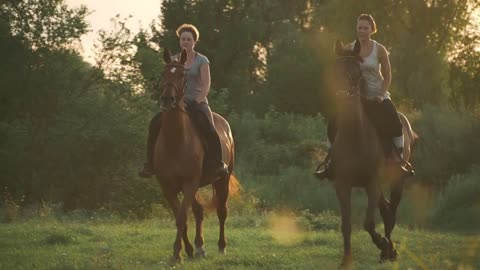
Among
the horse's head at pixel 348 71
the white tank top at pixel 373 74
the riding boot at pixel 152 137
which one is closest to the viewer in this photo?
the horse's head at pixel 348 71

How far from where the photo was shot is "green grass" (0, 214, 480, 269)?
11.7 metres

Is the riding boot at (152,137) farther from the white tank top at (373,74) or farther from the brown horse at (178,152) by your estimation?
the white tank top at (373,74)

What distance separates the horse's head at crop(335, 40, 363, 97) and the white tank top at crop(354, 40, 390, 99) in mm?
676

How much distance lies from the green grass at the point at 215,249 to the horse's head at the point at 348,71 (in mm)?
2062

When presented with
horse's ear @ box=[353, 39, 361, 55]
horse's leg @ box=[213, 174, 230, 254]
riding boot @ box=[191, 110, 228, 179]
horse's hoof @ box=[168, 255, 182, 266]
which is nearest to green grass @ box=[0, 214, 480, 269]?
horse's hoof @ box=[168, 255, 182, 266]

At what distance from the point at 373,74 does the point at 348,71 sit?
45.8 inches

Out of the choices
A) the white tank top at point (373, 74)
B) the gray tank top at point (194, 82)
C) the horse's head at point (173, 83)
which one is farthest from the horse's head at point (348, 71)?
the gray tank top at point (194, 82)

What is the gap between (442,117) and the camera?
1104 inches

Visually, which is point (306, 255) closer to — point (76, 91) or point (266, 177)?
point (76, 91)

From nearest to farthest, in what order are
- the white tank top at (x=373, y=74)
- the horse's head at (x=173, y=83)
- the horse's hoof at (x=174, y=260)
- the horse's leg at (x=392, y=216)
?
the horse's head at (x=173, y=83) < the horse's hoof at (x=174, y=260) < the white tank top at (x=373, y=74) < the horse's leg at (x=392, y=216)

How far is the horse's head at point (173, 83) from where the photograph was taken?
1124cm

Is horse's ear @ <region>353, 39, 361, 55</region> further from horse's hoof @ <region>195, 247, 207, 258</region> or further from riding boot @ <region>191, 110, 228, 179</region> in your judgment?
horse's hoof @ <region>195, 247, 207, 258</region>

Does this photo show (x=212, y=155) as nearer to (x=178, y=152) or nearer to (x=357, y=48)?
(x=178, y=152)

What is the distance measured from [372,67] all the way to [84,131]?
19.5m
